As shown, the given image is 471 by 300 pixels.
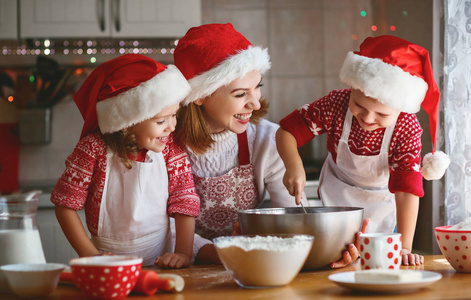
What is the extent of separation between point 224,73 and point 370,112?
384mm

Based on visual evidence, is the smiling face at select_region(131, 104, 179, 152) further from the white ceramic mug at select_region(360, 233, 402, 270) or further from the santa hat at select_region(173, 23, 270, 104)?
the white ceramic mug at select_region(360, 233, 402, 270)

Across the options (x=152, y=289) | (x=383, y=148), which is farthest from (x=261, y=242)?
(x=383, y=148)

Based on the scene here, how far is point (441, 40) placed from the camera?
7.87ft

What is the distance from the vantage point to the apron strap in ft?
5.24

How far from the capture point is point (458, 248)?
102 cm

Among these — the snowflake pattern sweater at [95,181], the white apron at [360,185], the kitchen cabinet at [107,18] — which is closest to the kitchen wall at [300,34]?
the kitchen cabinet at [107,18]

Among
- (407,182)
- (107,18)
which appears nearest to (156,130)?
(407,182)

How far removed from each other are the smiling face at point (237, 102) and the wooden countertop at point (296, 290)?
21.6 inches

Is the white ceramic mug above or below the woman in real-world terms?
below

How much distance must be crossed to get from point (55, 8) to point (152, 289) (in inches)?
87.7

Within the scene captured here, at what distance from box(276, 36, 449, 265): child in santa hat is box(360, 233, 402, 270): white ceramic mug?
0.19 m

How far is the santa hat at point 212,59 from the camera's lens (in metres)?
1.47

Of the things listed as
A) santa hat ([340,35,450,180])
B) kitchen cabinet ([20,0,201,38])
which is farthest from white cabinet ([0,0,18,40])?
santa hat ([340,35,450,180])

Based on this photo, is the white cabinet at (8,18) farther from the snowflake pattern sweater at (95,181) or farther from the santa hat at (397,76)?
the santa hat at (397,76)
